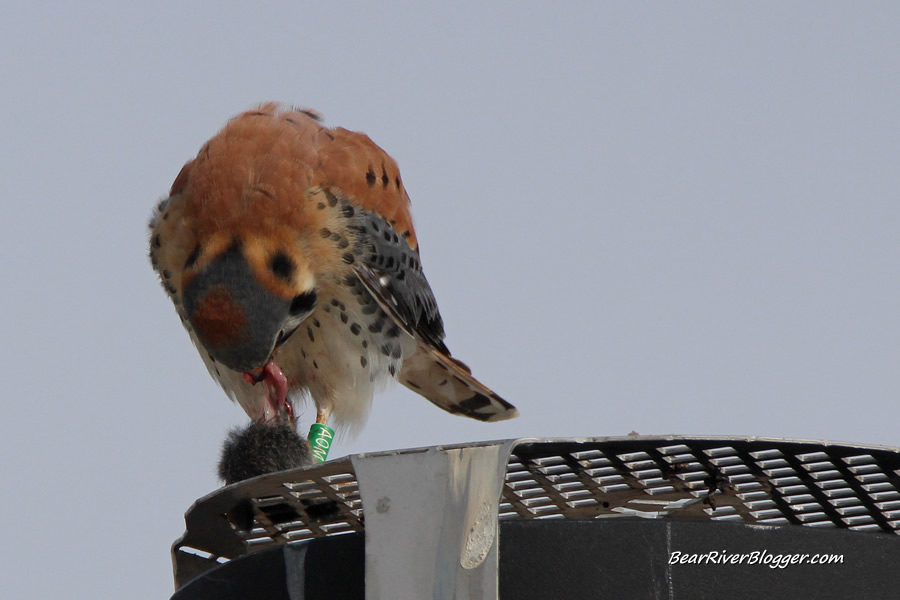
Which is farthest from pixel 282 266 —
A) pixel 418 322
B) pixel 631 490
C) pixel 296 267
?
pixel 631 490

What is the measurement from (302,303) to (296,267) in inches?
6.6

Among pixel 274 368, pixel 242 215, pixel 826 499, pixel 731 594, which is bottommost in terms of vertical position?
pixel 731 594

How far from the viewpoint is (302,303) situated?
18.5ft

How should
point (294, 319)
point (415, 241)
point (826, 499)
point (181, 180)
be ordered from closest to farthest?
point (826, 499), point (294, 319), point (181, 180), point (415, 241)

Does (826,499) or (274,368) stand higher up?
(274,368)

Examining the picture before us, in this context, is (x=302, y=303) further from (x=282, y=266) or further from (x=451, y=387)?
(x=451, y=387)

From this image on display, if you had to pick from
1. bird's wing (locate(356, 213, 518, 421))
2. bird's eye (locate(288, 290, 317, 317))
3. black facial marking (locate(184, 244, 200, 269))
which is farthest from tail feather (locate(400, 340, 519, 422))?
black facial marking (locate(184, 244, 200, 269))

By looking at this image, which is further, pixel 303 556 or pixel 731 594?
pixel 303 556

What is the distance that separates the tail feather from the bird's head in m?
1.17

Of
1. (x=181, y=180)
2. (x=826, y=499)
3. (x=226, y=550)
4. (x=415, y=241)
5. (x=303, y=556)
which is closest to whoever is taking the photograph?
(x=303, y=556)

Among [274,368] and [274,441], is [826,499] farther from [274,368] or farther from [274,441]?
[274,368]

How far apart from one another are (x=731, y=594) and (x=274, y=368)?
3.87 meters

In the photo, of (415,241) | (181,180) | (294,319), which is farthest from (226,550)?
(415,241)

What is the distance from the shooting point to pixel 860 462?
2.38 meters
